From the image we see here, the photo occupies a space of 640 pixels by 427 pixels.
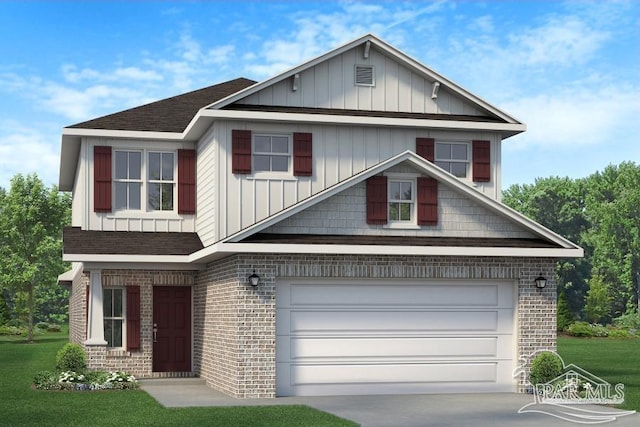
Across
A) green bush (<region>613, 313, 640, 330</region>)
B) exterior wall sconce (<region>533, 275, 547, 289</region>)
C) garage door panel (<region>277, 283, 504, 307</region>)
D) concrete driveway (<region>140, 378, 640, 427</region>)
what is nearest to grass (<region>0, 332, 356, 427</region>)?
concrete driveway (<region>140, 378, 640, 427</region>)

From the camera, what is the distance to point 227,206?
73.3 feet

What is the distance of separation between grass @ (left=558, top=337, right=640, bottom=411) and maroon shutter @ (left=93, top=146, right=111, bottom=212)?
13.1 m

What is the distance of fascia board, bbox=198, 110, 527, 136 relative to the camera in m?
22.2

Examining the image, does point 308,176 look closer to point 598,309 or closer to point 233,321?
point 233,321

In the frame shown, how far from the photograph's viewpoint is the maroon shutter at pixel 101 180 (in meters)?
24.1

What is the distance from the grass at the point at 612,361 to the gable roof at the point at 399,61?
688 cm

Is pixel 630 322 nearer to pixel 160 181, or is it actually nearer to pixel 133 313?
pixel 160 181

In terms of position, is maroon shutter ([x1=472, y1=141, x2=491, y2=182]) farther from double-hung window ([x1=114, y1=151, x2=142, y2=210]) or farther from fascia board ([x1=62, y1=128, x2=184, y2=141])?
double-hung window ([x1=114, y1=151, x2=142, y2=210])

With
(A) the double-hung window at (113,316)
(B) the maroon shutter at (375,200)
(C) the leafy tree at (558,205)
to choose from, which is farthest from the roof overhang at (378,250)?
(C) the leafy tree at (558,205)

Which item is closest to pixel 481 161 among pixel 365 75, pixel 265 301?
pixel 365 75

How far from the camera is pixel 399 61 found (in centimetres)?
2400

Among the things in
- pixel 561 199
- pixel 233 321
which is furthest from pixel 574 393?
pixel 561 199

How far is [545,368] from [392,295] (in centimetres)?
349

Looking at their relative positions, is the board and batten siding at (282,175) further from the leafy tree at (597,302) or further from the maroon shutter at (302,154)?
the leafy tree at (597,302)
